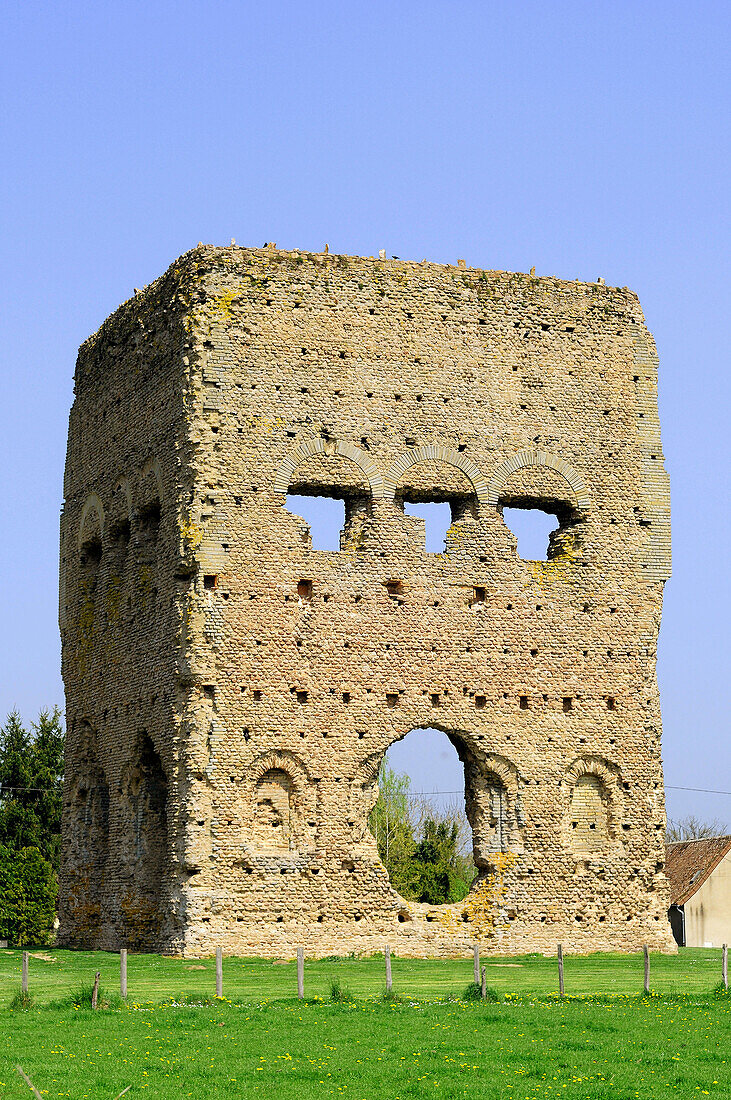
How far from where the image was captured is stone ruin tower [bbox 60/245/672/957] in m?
22.8

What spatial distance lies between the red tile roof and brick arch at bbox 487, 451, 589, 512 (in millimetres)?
14624

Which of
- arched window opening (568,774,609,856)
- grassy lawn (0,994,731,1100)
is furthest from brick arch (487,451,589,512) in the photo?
grassy lawn (0,994,731,1100)

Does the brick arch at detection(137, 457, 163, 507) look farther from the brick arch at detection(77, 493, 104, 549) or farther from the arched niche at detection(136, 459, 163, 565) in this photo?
the brick arch at detection(77, 493, 104, 549)

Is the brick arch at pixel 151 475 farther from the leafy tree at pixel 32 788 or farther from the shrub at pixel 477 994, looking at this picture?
the leafy tree at pixel 32 788

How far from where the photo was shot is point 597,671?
81.0 ft

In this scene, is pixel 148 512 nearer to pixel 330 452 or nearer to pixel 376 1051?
pixel 330 452

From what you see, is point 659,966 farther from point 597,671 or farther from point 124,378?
point 124,378

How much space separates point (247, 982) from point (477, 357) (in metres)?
9.62

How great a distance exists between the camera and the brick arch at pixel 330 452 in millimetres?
23516

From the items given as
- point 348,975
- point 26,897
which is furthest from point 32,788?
point 348,975

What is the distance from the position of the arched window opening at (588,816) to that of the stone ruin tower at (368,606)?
0.03 meters

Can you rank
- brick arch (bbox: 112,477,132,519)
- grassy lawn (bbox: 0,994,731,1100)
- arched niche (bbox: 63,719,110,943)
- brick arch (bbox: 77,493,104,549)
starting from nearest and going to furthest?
grassy lawn (bbox: 0,994,731,1100), brick arch (bbox: 112,477,132,519), arched niche (bbox: 63,719,110,943), brick arch (bbox: 77,493,104,549)

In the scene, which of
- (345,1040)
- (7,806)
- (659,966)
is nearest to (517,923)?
(659,966)

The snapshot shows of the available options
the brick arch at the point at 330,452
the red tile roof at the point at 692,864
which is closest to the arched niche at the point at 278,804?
the brick arch at the point at 330,452
